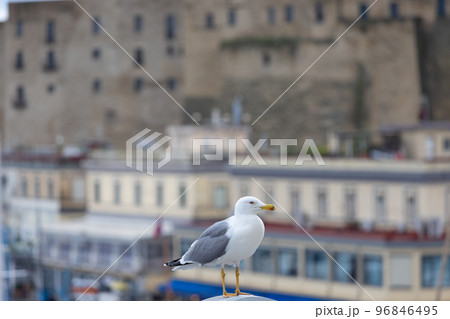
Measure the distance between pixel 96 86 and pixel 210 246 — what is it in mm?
14081

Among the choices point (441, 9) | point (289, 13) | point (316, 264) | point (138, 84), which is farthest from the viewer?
point (138, 84)

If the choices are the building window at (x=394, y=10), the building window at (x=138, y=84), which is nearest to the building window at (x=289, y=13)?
the building window at (x=394, y=10)

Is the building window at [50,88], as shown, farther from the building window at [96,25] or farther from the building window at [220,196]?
the building window at [220,196]

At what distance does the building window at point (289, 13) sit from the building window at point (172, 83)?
2051 mm

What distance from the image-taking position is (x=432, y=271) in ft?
25.5

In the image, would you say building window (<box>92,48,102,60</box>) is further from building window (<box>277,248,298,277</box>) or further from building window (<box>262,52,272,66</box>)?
building window (<box>277,248,298,277</box>)

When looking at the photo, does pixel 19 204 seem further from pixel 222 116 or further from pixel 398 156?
pixel 398 156

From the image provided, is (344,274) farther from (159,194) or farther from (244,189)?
(159,194)

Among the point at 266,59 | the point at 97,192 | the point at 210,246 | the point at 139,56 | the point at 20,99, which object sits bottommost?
the point at 97,192

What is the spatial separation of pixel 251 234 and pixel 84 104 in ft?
46.3

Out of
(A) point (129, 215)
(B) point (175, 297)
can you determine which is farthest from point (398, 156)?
(A) point (129, 215)

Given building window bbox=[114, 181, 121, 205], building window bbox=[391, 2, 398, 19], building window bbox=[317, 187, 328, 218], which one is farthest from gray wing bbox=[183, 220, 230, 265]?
building window bbox=[391, 2, 398, 19]

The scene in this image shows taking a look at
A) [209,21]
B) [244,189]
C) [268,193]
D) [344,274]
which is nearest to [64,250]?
[244,189]

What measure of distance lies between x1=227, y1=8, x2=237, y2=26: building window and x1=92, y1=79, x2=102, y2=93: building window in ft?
8.77
